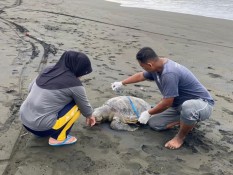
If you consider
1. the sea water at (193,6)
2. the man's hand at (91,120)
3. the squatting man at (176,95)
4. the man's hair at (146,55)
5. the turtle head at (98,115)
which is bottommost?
the sea water at (193,6)

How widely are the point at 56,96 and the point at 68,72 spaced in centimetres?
25

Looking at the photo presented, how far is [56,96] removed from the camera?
122 inches

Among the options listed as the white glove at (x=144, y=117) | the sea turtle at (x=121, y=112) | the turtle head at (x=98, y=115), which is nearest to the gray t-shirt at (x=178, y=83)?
the white glove at (x=144, y=117)

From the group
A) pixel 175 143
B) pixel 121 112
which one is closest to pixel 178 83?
pixel 175 143

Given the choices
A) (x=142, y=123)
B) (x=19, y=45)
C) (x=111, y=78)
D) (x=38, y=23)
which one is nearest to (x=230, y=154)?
(x=142, y=123)

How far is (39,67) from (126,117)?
7.50 feet

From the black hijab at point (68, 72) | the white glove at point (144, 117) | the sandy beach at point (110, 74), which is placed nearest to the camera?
the black hijab at point (68, 72)

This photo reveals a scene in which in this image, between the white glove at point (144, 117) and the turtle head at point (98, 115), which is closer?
the white glove at point (144, 117)

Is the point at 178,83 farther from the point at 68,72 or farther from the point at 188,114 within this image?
the point at 68,72

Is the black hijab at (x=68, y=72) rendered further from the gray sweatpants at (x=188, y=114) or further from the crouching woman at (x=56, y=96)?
the gray sweatpants at (x=188, y=114)

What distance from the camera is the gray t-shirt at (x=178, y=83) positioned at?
337 cm

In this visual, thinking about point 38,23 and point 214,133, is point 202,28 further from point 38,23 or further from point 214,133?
point 214,133

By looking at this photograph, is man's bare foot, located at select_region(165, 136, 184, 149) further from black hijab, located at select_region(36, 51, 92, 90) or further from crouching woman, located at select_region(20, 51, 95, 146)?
black hijab, located at select_region(36, 51, 92, 90)

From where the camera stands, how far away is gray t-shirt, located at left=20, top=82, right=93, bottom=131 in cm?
308
